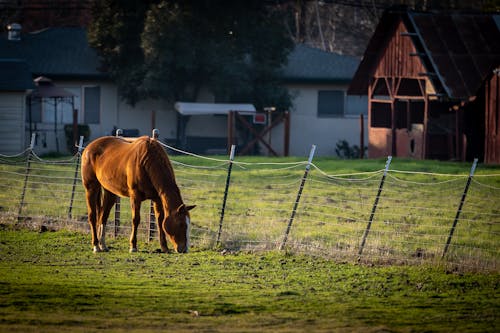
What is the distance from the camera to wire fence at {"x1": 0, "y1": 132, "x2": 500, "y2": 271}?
14680 mm

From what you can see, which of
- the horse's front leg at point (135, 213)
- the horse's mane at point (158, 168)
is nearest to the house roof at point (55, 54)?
the horse's front leg at point (135, 213)

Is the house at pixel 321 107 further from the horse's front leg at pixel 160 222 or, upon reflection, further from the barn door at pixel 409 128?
the horse's front leg at pixel 160 222

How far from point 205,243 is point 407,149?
19501mm

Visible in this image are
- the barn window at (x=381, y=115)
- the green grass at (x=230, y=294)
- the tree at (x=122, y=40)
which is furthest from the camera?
the tree at (x=122, y=40)

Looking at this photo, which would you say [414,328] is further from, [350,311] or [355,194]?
[355,194]

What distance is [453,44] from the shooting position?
33.4 m

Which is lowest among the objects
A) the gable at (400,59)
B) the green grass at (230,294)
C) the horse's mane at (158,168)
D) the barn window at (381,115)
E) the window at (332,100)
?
the green grass at (230,294)

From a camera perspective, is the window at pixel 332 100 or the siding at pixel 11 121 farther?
the window at pixel 332 100

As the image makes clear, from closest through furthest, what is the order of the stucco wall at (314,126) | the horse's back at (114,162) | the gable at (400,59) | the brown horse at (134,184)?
the brown horse at (134,184)
the horse's back at (114,162)
the gable at (400,59)
the stucco wall at (314,126)

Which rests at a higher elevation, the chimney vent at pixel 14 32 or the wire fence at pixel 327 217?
the chimney vent at pixel 14 32

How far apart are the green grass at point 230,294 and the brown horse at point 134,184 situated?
1.46 feet

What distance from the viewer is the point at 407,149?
34.1 m

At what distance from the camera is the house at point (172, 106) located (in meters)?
39.9

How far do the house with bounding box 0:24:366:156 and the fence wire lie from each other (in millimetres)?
14878
